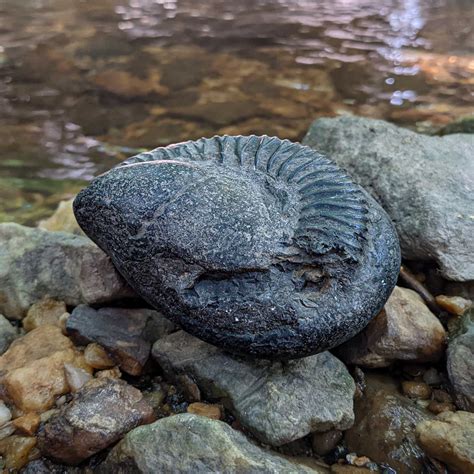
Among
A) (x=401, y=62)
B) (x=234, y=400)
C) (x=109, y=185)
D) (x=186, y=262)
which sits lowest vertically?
(x=401, y=62)

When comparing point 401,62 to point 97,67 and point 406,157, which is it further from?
point 406,157

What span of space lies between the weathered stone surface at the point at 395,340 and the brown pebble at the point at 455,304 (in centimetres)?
24

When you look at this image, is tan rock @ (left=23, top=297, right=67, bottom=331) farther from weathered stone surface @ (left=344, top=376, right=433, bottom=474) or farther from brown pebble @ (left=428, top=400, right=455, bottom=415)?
brown pebble @ (left=428, top=400, right=455, bottom=415)

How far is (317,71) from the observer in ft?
25.3

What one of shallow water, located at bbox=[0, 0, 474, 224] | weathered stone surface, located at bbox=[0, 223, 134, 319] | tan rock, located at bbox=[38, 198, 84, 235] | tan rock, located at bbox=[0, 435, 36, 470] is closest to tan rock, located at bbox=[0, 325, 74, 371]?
weathered stone surface, located at bbox=[0, 223, 134, 319]

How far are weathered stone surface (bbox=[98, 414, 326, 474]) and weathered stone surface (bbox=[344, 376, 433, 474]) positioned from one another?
389mm

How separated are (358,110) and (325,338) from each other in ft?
15.4

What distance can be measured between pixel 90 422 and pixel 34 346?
2.27 ft

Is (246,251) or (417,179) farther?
(417,179)

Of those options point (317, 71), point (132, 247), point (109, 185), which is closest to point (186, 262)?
point (132, 247)

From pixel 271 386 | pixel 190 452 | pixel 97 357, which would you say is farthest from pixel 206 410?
pixel 97 357

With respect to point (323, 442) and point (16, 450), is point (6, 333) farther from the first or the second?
point (323, 442)

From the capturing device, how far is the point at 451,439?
2.34 metres

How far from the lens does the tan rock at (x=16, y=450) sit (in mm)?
2418
